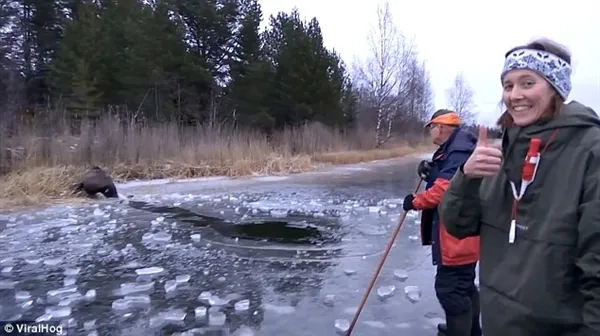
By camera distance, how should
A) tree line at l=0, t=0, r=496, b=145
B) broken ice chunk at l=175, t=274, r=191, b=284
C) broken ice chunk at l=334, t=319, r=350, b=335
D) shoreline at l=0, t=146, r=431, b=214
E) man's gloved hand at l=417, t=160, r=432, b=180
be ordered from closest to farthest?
man's gloved hand at l=417, t=160, r=432, b=180
broken ice chunk at l=334, t=319, r=350, b=335
broken ice chunk at l=175, t=274, r=191, b=284
shoreline at l=0, t=146, r=431, b=214
tree line at l=0, t=0, r=496, b=145

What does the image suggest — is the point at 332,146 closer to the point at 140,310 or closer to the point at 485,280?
the point at 140,310

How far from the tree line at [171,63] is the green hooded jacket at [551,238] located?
2061 cm

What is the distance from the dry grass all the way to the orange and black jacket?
28.2 feet

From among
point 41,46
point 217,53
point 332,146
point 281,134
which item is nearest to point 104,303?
point 281,134

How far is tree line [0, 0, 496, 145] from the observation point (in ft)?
80.3

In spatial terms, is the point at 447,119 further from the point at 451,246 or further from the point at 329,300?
the point at 329,300

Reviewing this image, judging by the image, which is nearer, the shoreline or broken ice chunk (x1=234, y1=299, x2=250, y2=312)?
broken ice chunk (x1=234, y1=299, x2=250, y2=312)

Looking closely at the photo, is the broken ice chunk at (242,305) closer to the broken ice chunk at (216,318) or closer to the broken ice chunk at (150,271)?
the broken ice chunk at (216,318)

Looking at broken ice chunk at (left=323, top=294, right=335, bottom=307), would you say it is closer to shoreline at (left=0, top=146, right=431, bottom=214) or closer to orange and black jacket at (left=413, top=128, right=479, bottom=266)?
orange and black jacket at (left=413, top=128, right=479, bottom=266)

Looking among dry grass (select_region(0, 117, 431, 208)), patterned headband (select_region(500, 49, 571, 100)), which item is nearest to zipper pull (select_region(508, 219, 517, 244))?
patterned headband (select_region(500, 49, 571, 100))

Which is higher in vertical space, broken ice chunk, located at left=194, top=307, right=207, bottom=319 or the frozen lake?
broken ice chunk, located at left=194, top=307, right=207, bottom=319

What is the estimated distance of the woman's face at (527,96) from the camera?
1662mm

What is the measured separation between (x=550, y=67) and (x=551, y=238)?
58 cm

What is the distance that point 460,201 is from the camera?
1877 millimetres
